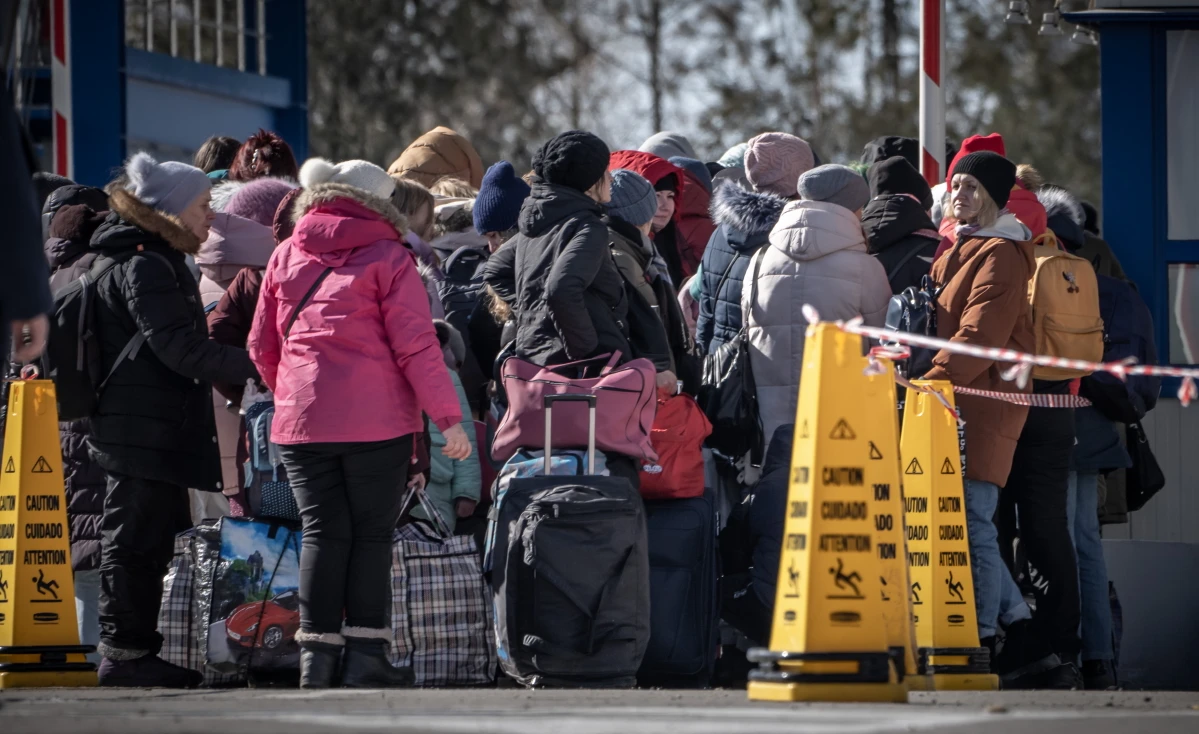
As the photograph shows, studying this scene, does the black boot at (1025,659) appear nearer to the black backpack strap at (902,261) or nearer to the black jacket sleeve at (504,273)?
the black backpack strap at (902,261)

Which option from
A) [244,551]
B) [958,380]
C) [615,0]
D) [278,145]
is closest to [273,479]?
[244,551]

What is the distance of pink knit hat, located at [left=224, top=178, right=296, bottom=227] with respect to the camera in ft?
26.7

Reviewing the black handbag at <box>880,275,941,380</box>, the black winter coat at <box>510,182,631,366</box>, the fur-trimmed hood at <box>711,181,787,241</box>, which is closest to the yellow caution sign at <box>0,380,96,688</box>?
the black winter coat at <box>510,182,631,366</box>

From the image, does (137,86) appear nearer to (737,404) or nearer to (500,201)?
(500,201)

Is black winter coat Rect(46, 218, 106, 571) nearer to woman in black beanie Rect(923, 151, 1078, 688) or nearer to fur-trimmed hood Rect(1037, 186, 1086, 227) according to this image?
woman in black beanie Rect(923, 151, 1078, 688)

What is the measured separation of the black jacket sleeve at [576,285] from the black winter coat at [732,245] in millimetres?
935

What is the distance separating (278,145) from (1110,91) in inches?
157

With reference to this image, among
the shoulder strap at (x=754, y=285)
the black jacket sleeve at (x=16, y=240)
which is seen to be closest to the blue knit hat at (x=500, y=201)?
the shoulder strap at (x=754, y=285)

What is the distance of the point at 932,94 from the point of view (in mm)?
10211

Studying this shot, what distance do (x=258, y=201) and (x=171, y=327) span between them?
46.3 inches

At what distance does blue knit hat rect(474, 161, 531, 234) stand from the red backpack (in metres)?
1.19

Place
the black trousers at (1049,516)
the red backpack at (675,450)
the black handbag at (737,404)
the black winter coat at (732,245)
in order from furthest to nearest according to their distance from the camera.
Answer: the black winter coat at (732,245), the black trousers at (1049,516), the black handbag at (737,404), the red backpack at (675,450)

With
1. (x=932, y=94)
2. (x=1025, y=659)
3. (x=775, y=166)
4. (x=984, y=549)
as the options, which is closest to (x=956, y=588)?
(x=984, y=549)

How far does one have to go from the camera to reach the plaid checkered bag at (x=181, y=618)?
7477 mm
